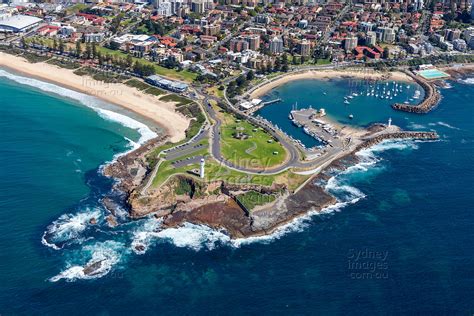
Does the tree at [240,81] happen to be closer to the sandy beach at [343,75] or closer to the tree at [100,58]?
the sandy beach at [343,75]

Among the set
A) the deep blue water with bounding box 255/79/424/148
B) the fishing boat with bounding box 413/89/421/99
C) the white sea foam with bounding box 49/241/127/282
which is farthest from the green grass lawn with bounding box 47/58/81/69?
the fishing boat with bounding box 413/89/421/99

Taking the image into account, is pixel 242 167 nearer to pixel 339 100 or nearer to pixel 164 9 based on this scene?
pixel 339 100

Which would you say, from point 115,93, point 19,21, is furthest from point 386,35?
point 19,21

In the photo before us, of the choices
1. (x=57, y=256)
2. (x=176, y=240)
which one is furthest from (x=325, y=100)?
(x=57, y=256)

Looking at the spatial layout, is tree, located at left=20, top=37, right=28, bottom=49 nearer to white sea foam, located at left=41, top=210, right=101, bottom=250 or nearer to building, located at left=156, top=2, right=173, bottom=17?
building, located at left=156, top=2, right=173, bottom=17

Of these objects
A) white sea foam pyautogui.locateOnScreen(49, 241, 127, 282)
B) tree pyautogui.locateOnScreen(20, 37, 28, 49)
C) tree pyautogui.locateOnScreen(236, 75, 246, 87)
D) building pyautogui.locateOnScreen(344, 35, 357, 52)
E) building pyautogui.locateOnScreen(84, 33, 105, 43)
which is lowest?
white sea foam pyautogui.locateOnScreen(49, 241, 127, 282)

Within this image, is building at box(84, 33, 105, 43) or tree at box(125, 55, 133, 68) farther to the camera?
building at box(84, 33, 105, 43)

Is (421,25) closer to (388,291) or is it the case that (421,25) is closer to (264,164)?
(264,164)
